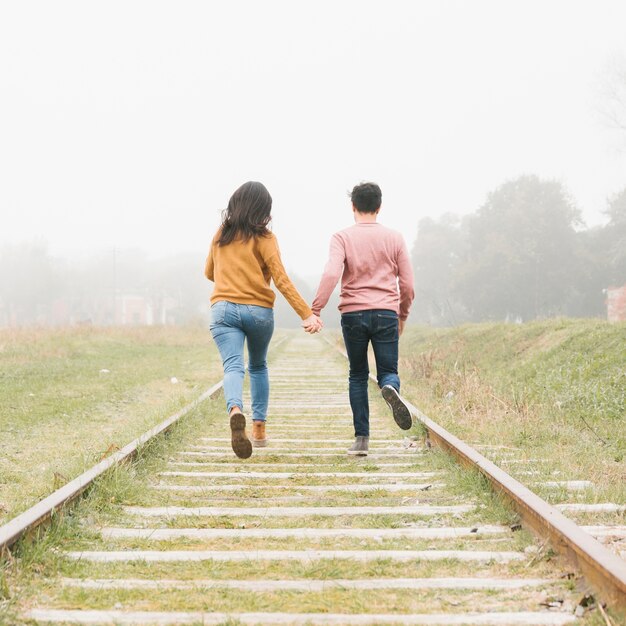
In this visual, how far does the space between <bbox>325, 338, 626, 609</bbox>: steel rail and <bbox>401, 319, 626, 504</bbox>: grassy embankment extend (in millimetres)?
354

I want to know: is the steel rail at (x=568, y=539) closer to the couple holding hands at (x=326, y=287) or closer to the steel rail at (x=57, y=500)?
the couple holding hands at (x=326, y=287)

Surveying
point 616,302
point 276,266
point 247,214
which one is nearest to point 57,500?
point 276,266

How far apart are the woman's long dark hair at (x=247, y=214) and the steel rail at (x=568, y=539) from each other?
2185 millimetres

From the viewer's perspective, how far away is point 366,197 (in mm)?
5348

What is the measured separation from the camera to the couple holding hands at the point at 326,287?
201 inches

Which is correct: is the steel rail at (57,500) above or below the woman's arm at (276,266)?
below

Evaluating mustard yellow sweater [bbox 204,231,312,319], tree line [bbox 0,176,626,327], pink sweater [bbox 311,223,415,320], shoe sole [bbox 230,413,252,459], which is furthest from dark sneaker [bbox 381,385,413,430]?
tree line [bbox 0,176,626,327]

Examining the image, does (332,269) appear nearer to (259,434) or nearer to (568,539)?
(259,434)

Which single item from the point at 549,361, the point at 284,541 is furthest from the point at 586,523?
the point at 549,361

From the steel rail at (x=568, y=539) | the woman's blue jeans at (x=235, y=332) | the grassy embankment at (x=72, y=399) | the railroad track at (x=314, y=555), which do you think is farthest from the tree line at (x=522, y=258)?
the steel rail at (x=568, y=539)

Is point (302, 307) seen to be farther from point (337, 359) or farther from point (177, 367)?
point (337, 359)

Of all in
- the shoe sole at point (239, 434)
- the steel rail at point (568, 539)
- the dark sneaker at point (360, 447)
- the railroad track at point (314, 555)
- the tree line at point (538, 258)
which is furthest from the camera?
the tree line at point (538, 258)

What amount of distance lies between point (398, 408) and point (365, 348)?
0.56 m

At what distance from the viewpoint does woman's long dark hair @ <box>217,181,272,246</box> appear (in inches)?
200
